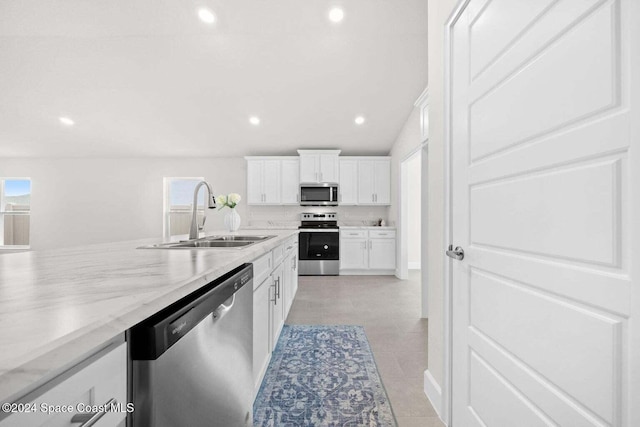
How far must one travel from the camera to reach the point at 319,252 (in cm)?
562

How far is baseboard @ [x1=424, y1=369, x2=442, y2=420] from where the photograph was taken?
1683mm

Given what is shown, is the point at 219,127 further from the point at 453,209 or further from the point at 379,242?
the point at 453,209

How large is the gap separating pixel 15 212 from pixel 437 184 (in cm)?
836

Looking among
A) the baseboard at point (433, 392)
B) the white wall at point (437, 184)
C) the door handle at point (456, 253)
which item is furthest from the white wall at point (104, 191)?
the door handle at point (456, 253)

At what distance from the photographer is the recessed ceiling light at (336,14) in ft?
10.7

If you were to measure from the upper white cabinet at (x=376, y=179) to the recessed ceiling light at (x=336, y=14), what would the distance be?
288 cm

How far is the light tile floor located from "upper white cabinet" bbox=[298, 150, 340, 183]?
1825 mm

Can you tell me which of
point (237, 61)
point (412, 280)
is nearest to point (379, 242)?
point (412, 280)

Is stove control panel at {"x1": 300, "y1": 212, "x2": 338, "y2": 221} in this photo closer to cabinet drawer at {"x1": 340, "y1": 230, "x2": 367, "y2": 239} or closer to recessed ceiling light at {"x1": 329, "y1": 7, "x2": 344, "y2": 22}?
cabinet drawer at {"x1": 340, "y1": 230, "x2": 367, "y2": 239}

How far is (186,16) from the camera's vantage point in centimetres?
339

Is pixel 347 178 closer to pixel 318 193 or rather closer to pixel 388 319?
pixel 318 193

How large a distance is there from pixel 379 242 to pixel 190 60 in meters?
4.03

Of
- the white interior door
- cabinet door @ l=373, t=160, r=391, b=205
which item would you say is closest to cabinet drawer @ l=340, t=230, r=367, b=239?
cabinet door @ l=373, t=160, r=391, b=205

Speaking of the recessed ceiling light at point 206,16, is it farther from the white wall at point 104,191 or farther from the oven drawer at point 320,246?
the oven drawer at point 320,246
